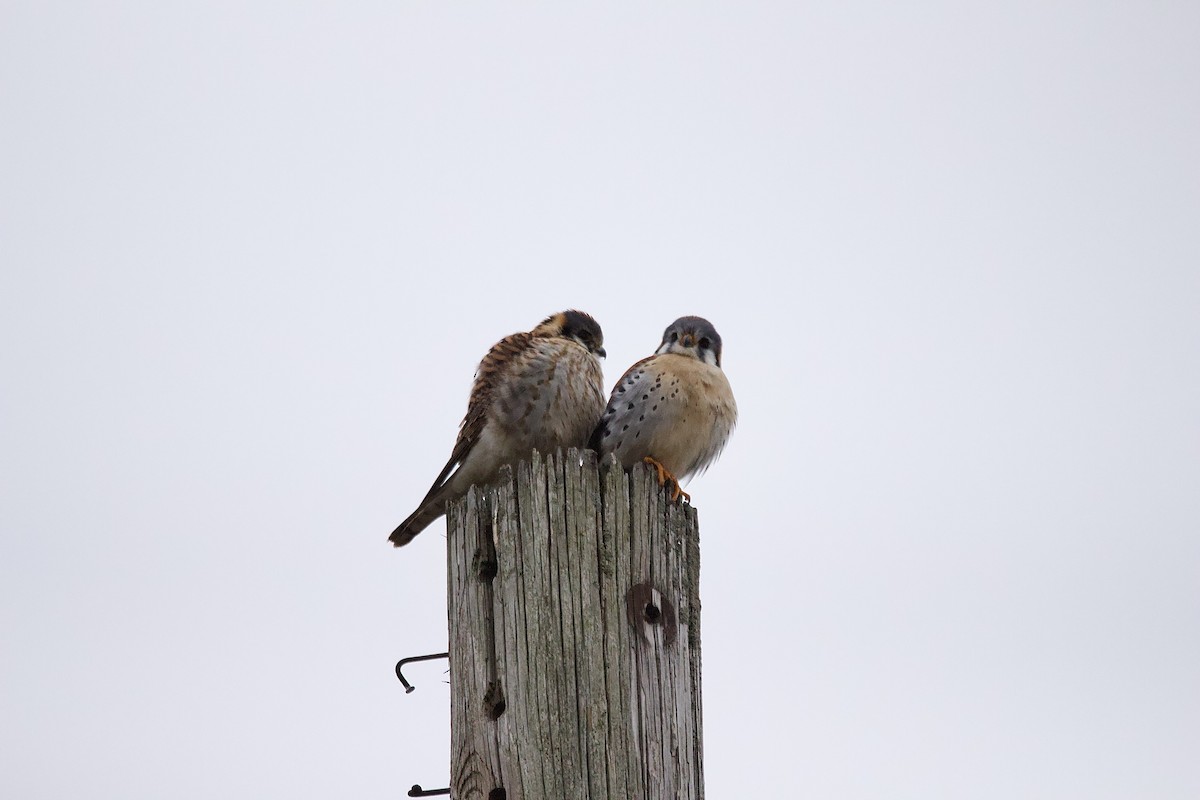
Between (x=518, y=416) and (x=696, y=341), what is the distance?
88 centimetres

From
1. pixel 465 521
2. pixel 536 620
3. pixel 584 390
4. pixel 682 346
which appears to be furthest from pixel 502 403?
pixel 536 620

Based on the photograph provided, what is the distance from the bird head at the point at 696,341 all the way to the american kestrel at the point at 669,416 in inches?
4.5

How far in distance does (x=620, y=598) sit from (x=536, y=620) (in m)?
0.17

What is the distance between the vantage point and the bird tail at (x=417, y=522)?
4070 mm

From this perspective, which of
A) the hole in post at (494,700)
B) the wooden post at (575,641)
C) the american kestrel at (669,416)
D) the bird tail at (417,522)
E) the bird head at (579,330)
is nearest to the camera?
the wooden post at (575,641)

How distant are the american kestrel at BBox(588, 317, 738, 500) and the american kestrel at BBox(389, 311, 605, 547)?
105 mm

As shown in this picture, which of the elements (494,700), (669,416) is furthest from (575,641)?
(669,416)

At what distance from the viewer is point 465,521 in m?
2.58

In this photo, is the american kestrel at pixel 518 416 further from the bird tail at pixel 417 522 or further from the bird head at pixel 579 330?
the bird head at pixel 579 330

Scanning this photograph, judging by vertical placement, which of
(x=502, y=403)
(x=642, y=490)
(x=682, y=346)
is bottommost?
(x=642, y=490)

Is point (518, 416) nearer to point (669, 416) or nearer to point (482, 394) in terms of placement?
point (482, 394)

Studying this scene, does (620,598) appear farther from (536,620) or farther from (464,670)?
(464,670)

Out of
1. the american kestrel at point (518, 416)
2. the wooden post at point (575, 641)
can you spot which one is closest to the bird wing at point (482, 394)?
the american kestrel at point (518, 416)

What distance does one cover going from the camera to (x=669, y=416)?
3.96 metres
